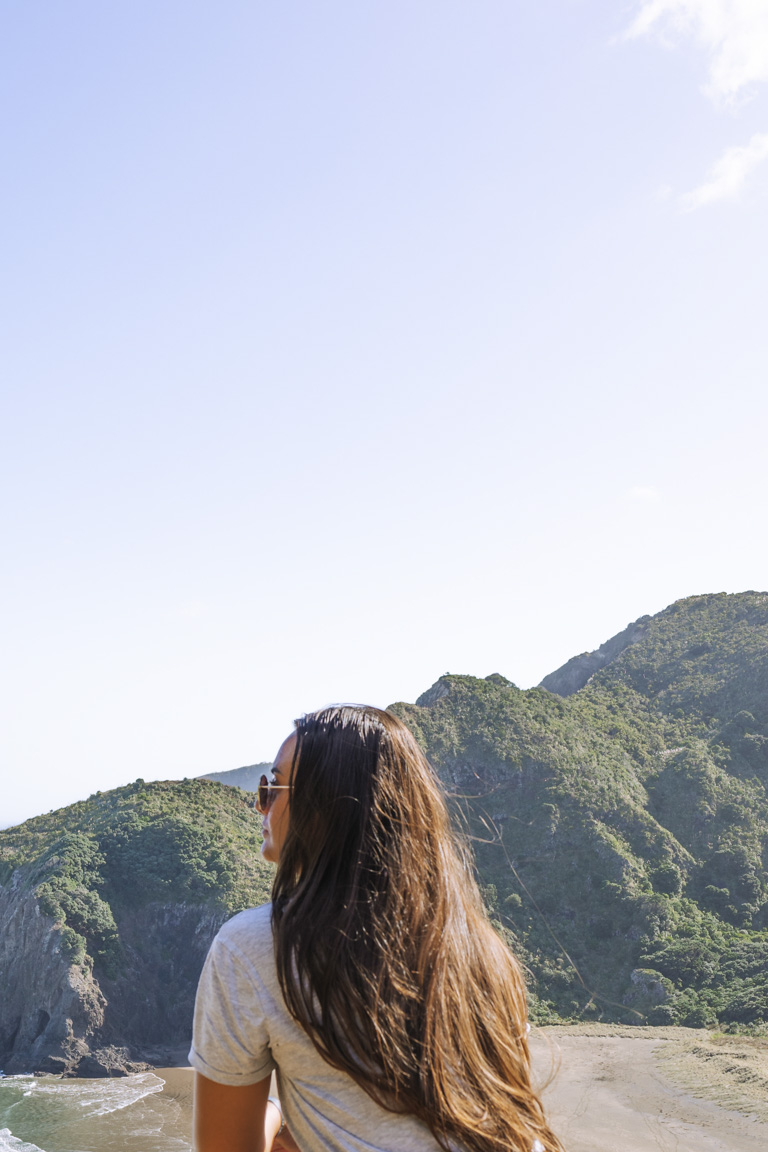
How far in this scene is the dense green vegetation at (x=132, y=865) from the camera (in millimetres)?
34406

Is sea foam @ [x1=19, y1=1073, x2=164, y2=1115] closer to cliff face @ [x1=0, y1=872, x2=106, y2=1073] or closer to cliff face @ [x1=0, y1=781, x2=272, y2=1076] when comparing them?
cliff face @ [x1=0, y1=781, x2=272, y2=1076]

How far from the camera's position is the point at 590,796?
141ft

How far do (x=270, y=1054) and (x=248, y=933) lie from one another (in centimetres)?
20

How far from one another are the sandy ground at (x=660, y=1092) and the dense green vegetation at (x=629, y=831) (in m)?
1.76

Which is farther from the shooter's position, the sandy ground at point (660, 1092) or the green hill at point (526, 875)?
the green hill at point (526, 875)

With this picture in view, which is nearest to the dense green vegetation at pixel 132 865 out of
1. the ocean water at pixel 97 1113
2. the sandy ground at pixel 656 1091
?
the ocean water at pixel 97 1113

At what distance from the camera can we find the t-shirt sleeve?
132 centimetres

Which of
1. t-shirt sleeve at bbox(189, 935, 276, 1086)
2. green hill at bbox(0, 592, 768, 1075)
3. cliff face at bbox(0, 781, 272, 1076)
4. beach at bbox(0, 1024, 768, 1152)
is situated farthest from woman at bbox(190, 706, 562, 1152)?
cliff face at bbox(0, 781, 272, 1076)

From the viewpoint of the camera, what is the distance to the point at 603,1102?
2578cm

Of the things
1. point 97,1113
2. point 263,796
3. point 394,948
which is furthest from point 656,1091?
point 394,948

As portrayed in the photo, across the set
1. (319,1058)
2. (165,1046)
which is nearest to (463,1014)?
(319,1058)

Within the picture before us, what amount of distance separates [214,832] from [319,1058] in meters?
41.3

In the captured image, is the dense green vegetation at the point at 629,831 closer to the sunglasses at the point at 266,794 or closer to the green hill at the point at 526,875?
the green hill at the point at 526,875

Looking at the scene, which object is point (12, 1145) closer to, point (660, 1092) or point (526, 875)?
point (660, 1092)
